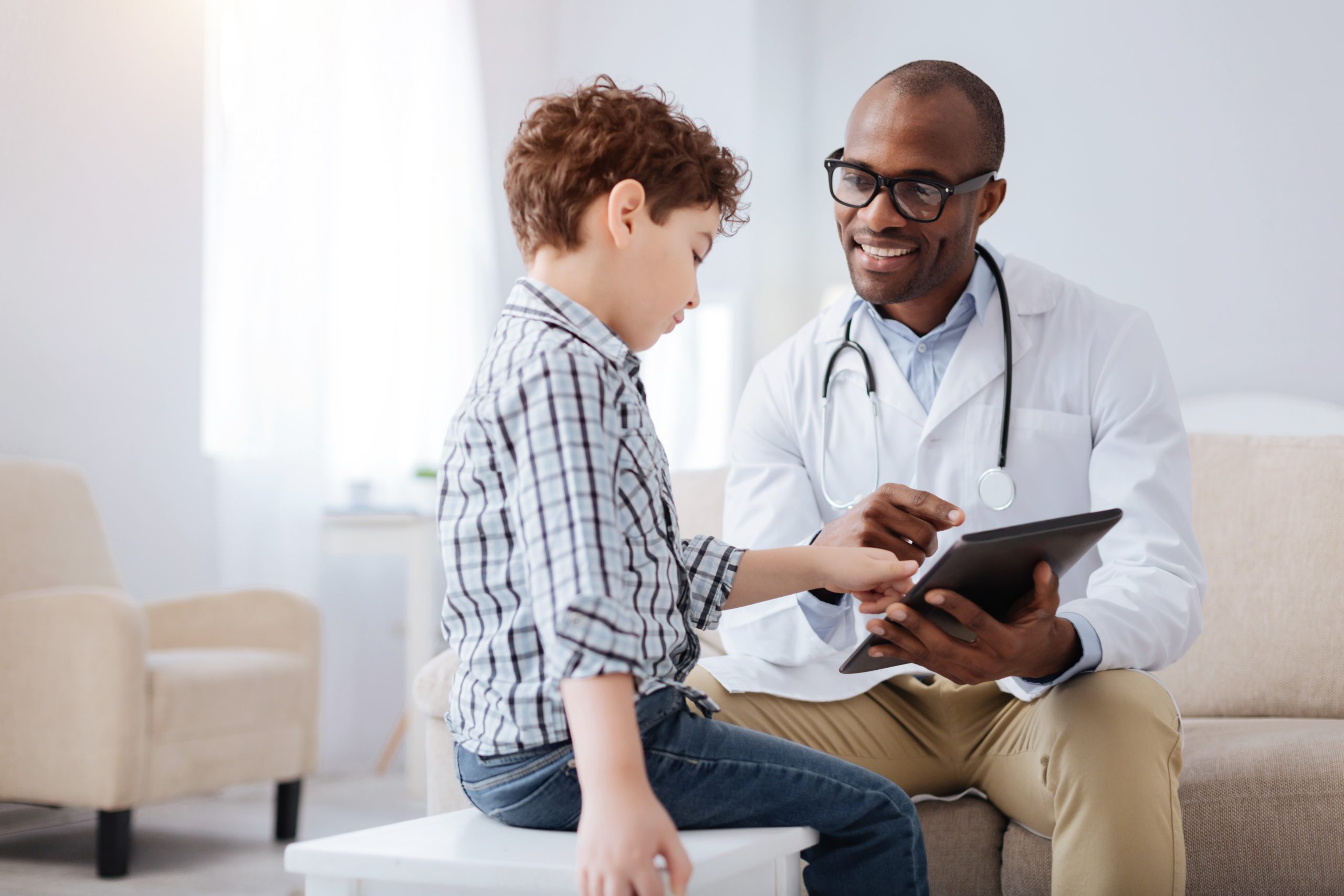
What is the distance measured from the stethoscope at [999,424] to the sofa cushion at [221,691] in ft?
4.58

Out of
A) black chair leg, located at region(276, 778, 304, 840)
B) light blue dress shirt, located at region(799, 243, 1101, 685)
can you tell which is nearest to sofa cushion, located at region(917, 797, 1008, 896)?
light blue dress shirt, located at region(799, 243, 1101, 685)

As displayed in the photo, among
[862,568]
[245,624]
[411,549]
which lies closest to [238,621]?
[245,624]

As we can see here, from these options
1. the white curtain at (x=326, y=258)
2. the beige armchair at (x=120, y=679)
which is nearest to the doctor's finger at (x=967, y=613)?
the beige armchair at (x=120, y=679)

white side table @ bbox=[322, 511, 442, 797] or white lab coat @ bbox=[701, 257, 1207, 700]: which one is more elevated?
white lab coat @ bbox=[701, 257, 1207, 700]

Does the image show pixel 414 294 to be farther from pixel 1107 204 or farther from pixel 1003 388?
pixel 1003 388

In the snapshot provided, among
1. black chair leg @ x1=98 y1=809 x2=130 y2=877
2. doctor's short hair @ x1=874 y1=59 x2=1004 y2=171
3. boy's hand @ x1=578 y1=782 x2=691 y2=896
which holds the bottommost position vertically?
black chair leg @ x1=98 y1=809 x2=130 y2=877

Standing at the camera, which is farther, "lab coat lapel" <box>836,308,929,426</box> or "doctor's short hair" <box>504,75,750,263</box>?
"lab coat lapel" <box>836,308,929,426</box>

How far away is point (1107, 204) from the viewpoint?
2953mm

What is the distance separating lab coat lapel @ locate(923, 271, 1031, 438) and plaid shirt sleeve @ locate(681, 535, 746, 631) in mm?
474

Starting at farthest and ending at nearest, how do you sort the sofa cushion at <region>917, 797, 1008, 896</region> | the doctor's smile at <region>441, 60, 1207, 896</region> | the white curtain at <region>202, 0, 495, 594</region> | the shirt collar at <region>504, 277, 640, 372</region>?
the white curtain at <region>202, 0, 495, 594</region>
the sofa cushion at <region>917, 797, 1008, 896</region>
the shirt collar at <region>504, 277, 640, 372</region>
the doctor's smile at <region>441, 60, 1207, 896</region>

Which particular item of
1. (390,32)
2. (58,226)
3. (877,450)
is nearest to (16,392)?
(58,226)

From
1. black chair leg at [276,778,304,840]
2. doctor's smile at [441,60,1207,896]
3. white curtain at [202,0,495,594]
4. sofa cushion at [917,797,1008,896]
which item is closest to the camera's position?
doctor's smile at [441,60,1207,896]

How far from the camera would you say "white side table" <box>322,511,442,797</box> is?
3.19m

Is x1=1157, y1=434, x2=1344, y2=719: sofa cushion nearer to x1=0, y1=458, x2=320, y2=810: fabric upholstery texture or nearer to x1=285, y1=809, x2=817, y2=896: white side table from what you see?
x1=285, y1=809, x2=817, y2=896: white side table
